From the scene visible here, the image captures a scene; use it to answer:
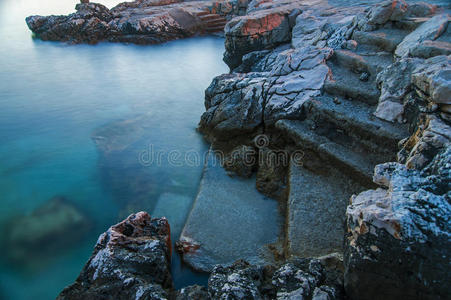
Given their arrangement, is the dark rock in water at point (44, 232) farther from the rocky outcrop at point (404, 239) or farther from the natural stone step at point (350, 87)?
the natural stone step at point (350, 87)

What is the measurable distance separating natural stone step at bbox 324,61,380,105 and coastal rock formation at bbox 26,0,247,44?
8860mm

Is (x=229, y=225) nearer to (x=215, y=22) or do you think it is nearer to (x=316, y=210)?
(x=316, y=210)

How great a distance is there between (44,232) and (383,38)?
18.0ft

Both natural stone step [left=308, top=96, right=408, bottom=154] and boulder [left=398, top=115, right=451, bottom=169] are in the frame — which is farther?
natural stone step [left=308, top=96, right=408, bottom=154]

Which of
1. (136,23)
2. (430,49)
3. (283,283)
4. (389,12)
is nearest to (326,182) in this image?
(283,283)

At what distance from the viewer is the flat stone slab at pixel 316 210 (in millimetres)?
3219

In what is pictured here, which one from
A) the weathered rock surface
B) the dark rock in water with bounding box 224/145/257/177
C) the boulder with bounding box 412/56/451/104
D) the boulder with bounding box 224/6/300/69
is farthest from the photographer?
the boulder with bounding box 224/6/300/69

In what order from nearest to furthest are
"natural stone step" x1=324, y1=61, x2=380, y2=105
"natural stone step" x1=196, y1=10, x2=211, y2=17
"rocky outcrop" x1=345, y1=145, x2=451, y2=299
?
1. "rocky outcrop" x1=345, y1=145, x2=451, y2=299
2. "natural stone step" x1=324, y1=61, x2=380, y2=105
3. "natural stone step" x1=196, y1=10, x2=211, y2=17

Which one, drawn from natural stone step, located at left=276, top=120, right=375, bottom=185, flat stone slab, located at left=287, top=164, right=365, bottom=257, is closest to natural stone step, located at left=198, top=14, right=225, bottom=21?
natural stone step, located at left=276, top=120, right=375, bottom=185

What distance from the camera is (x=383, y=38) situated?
4.81 metres

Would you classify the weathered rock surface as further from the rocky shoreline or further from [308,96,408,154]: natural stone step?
[308,96,408,154]: natural stone step

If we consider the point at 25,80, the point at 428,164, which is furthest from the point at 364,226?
the point at 25,80

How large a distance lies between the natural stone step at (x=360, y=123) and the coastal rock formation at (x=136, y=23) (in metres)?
9.31

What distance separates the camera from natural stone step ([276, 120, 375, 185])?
356 centimetres
